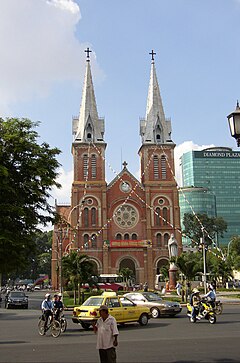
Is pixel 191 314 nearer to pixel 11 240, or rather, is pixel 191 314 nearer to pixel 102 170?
pixel 11 240

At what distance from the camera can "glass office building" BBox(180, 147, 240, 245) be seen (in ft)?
474

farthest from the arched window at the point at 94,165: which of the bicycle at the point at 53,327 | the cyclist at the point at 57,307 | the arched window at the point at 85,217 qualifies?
the bicycle at the point at 53,327

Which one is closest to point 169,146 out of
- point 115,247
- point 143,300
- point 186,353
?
point 115,247

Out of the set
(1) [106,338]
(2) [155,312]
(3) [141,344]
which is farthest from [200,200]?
(1) [106,338]

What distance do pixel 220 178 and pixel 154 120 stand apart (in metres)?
82.0

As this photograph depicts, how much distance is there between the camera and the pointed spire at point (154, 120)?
69.0m

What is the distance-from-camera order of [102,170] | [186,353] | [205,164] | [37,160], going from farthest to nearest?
[205,164], [102,170], [37,160], [186,353]

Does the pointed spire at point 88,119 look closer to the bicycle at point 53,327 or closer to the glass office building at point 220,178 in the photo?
the bicycle at point 53,327

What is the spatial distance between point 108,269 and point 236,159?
9726cm

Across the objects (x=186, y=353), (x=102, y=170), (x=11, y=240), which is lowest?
(x=186, y=353)

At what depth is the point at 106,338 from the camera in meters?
7.71

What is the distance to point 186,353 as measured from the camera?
1091 cm

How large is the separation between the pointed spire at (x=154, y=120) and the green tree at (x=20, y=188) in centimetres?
4875

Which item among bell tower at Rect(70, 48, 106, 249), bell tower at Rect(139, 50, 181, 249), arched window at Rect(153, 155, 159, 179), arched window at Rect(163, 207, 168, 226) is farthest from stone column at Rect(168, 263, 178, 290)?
arched window at Rect(153, 155, 159, 179)
